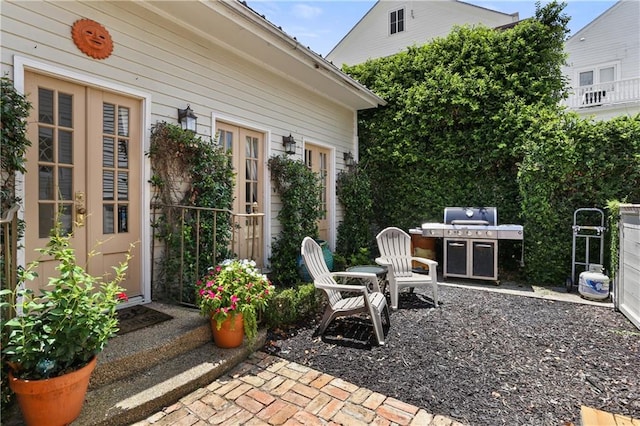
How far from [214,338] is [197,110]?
275cm

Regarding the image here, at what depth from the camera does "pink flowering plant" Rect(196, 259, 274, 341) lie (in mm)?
2656

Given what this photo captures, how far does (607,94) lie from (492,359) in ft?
37.9

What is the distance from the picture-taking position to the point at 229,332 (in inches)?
106

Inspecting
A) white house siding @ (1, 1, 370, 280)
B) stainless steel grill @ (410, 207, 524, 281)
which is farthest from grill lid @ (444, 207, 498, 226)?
white house siding @ (1, 1, 370, 280)

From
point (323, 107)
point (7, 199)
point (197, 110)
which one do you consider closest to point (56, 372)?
point (7, 199)

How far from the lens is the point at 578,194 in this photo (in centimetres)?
491

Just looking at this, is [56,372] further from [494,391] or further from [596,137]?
[596,137]

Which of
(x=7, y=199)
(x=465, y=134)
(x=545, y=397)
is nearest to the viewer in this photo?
(x=545, y=397)

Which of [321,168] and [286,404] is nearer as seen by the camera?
[286,404]

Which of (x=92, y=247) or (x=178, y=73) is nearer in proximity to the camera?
(x=92, y=247)

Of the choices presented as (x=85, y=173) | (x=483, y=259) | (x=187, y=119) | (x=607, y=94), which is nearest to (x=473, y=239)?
(x=483, y=259)

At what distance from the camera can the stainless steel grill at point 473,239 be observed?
16.9ft

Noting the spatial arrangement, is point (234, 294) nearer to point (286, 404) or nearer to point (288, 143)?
point (286, 404)

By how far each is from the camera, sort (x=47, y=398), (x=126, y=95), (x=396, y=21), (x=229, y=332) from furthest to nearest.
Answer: (x=396, y=21), (x=126, y=95), (x=229, y=332), (x=47, y=398)
